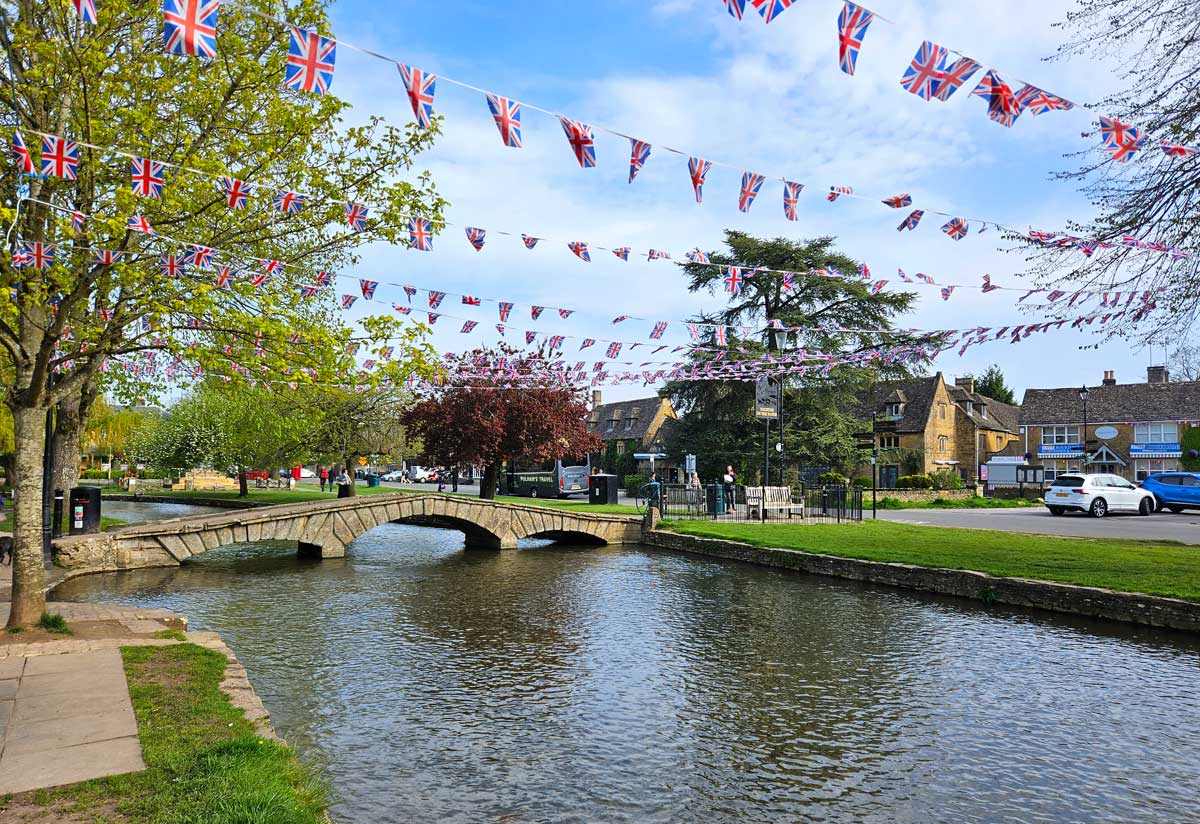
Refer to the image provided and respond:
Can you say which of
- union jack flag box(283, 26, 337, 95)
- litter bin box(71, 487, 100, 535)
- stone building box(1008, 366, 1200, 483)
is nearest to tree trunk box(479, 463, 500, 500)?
litter bin box(71, 487, 100, 535)

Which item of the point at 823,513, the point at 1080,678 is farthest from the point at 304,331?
the point at 823,513

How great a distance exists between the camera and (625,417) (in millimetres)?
70875

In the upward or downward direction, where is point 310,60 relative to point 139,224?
upward

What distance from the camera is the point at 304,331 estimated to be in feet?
32.5

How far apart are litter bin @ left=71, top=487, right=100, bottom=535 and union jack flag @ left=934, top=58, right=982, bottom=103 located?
20.2 meters

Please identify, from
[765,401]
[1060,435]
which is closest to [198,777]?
[765,401]

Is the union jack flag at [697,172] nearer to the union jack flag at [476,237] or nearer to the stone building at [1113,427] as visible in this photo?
the union jack flag at [476,237]

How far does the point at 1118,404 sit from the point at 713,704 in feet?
199

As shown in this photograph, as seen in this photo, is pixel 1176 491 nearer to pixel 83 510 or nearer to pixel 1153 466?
pixel 1153 466

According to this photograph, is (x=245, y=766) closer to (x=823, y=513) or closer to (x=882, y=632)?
(x=882, y=632)

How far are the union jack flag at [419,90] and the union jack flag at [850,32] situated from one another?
138 inches

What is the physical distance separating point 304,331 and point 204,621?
220 inches

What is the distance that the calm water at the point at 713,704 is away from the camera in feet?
20.6

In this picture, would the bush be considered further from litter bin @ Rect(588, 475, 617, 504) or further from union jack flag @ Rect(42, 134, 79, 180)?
union jack flag @ Rect(42, 134, 79, 180)
